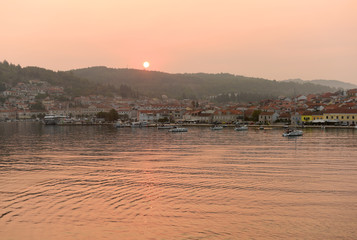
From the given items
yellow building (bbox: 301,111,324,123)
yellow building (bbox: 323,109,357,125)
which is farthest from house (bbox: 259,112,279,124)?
yellow building (bbox: 323,109,357,125)

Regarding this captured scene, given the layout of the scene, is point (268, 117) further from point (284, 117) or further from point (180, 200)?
→ point (180, 200)

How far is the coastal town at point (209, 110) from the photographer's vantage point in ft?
241

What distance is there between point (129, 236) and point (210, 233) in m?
2.29

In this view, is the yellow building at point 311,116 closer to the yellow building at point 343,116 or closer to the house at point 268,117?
the yellow building at point 343,116

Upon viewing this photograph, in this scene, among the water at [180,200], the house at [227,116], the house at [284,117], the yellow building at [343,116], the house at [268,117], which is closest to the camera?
the water at [180,200]

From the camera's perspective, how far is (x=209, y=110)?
333ft

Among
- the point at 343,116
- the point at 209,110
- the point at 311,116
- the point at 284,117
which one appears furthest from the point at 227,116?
the point at 343,116

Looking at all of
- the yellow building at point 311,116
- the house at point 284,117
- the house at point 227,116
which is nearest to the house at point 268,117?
the house at point 284,117

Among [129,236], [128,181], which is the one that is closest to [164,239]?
[129,236]

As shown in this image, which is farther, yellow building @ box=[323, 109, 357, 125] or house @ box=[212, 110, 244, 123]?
house @ box=[212, 110, 244, 123]

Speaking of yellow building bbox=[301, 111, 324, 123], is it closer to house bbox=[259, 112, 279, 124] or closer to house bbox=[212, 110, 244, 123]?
house bbox=[259, 112, 279, 124]

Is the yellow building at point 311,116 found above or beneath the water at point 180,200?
above

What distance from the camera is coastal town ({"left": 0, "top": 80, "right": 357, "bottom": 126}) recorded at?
7331 centimetres

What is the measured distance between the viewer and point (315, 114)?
239ft
